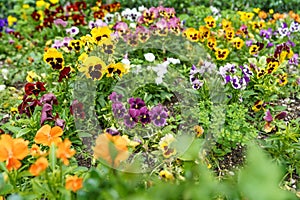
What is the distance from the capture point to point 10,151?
5.44ft

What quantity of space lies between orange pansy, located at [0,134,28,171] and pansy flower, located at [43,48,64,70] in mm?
1557

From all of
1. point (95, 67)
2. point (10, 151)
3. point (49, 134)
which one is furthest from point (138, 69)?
point (10, 151)

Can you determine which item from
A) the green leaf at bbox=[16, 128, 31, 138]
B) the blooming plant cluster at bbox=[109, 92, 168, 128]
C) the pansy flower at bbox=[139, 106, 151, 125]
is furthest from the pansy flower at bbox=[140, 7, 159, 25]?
the green leaf at bbox=[16, 128, 31, 138]

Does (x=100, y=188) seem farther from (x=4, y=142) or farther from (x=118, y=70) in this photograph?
(x=118, y=70)

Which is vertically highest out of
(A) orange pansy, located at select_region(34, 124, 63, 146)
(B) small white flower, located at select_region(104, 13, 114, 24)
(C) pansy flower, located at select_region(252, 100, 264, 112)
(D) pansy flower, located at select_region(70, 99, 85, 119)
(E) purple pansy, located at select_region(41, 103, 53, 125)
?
(A) orange pansy, located at select_region(34, 124, 63, 146)

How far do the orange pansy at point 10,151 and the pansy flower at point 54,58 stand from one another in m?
1.56

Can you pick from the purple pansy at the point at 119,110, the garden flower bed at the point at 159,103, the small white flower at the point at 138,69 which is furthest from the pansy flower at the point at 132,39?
the purple pansy at the point at 119,110

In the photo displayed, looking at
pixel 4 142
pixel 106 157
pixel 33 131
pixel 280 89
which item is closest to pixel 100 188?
pixel 106 157

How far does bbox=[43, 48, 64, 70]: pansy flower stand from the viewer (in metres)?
3.18

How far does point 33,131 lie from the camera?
3.04m

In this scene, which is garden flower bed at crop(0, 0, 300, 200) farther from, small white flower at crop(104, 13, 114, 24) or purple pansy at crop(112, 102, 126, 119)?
small white flower at crop(104, 13, 114, 24)

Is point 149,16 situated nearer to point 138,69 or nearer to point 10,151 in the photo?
point 138,69

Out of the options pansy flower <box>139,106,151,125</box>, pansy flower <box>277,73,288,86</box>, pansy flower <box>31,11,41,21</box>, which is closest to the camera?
pansy flower <box>139,106,151,125</box>

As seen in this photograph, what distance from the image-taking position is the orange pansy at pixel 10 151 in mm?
1636
